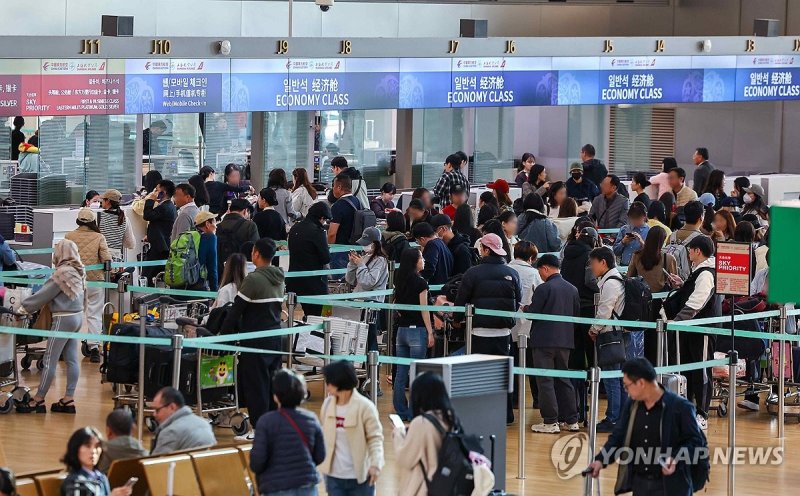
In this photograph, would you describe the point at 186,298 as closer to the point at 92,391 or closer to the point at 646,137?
the point at 92,391

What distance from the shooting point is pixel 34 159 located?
17.3m

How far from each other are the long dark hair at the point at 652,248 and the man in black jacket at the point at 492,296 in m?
1.50

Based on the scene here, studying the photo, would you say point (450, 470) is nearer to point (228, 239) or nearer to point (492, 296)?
point (492, 296)

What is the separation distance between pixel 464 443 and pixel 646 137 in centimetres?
2023

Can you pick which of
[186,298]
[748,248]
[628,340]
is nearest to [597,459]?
[748,248]

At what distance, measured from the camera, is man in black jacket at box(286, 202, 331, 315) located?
43.3ft

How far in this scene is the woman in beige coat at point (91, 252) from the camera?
510 inches

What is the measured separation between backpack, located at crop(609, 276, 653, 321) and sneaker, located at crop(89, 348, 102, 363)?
503 centimetres

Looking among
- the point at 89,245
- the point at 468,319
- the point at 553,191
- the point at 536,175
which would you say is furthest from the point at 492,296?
the point at 536,175

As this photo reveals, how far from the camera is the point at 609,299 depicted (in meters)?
11.5

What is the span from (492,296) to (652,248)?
1.73 metres

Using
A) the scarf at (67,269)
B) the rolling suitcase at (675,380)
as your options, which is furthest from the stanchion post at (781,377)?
the scarf at (67,269)

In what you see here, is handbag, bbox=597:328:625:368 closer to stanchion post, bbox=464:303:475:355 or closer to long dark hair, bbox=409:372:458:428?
stanchion post, bbox=464:303:475:355

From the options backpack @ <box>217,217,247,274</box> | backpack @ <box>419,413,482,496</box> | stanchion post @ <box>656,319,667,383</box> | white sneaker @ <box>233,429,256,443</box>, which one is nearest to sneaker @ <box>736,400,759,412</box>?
stanchion post @ <box>656,319,667,383</box>
